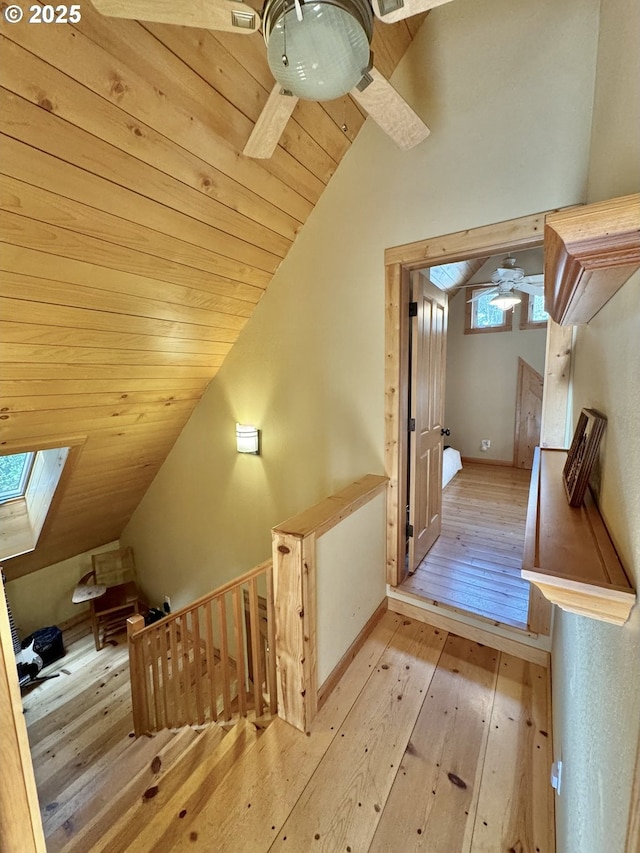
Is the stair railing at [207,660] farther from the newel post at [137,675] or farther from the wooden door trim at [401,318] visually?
the wooden door trim at [401,318]

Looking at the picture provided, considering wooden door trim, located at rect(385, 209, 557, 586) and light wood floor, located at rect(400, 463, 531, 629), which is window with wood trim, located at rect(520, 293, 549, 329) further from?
wooden door trim, located at rect(385, 209, 557, 586)

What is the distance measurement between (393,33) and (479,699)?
3389 mm

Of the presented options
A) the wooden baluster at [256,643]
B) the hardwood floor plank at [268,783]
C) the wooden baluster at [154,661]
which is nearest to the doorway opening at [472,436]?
the hardwood floor plank at [268,783]

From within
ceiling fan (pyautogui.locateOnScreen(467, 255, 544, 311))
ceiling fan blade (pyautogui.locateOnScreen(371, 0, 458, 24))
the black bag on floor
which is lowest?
the black bag on floor

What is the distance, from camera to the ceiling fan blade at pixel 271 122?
4.21 ft

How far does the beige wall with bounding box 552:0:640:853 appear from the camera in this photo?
Answer: 1.82ft

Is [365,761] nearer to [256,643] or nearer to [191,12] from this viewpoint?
[256,643]

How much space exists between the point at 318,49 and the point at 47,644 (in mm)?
5367

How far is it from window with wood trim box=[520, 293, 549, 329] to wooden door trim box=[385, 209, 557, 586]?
3.79 meters

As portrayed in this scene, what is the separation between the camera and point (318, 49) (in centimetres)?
93

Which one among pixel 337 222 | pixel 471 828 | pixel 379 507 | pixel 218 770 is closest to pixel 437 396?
pixel 379 507

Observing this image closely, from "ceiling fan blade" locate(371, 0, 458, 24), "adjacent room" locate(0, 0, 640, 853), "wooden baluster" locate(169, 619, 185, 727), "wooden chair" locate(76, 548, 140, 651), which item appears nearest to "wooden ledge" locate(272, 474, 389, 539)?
"adjacent room" locate(0, 0, 640, 853)

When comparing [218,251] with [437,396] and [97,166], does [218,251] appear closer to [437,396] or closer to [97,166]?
[97,166]

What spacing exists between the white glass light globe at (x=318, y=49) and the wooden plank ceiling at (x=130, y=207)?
2.46ft
